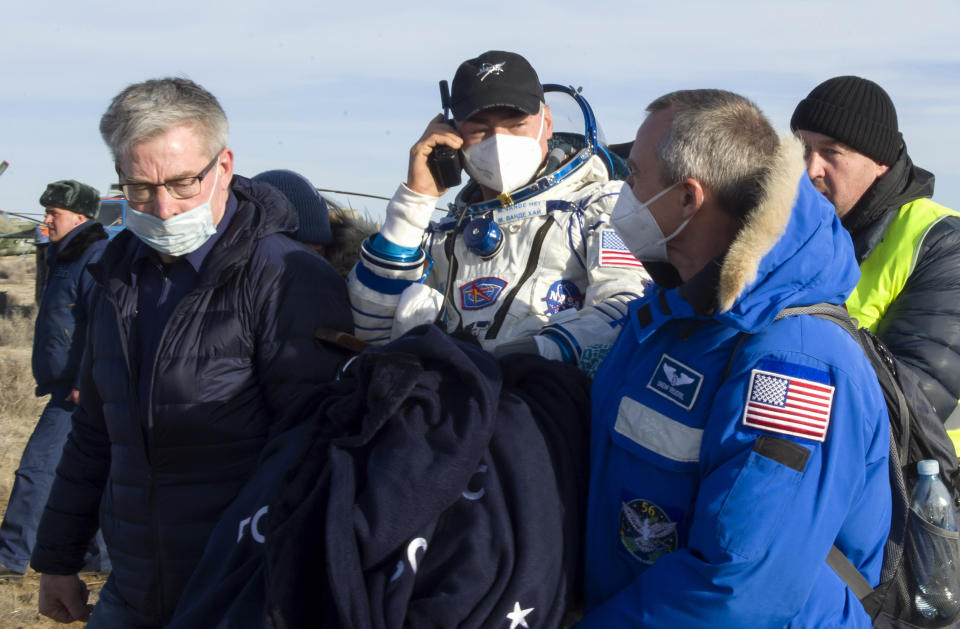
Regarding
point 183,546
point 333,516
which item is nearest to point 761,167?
point 333,516

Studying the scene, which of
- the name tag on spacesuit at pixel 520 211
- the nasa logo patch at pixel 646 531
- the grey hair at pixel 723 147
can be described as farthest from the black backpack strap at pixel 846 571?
the name tag on spacesuit at pixel 520 211

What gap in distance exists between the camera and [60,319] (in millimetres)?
5742

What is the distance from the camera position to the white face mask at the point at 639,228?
1.95m

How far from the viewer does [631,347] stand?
6.39 ft

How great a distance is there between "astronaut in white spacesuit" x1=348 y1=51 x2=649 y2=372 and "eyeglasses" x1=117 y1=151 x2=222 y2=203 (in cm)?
49

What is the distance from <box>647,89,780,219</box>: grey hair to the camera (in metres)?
1.81

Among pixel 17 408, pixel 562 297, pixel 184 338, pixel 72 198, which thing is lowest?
pixel 17 408

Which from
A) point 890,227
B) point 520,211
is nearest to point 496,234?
point 520,211

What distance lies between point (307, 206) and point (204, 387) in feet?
2.90

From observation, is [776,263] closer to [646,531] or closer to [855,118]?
[646,531]

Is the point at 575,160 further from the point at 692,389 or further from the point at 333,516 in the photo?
the point at 333,516

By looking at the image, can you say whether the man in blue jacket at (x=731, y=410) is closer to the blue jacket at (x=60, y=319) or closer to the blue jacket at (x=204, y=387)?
the blue jacket at (x=204, y=387)

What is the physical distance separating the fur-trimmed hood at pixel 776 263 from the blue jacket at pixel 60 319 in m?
4.73

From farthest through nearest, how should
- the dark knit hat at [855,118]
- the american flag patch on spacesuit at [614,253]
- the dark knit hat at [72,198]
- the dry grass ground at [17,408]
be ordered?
the dark knit hat at [72,198] < the dry grass ground at [17,408] < the dark knit hat at [855,118] < the american flag patch on spacesuit at [614,253]
